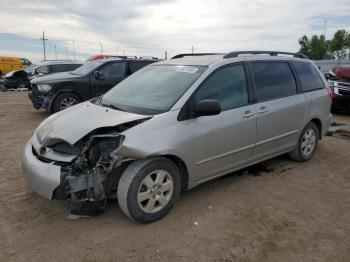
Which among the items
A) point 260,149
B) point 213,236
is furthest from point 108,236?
point 260,149

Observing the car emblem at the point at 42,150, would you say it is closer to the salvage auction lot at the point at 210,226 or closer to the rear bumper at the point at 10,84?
the salvage auction lot at the point at 210,226

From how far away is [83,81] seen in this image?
966 cm

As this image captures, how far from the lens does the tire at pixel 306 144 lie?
5543 millimetres

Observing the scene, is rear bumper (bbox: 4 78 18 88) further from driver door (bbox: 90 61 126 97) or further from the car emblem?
the car emblem

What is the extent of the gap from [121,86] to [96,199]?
190cm

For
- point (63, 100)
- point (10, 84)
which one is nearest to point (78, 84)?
point (63, 100)

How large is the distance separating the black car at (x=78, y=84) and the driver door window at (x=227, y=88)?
6.00m

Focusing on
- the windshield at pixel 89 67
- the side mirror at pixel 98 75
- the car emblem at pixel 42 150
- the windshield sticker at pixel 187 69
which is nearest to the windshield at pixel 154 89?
the windshield sticker at pixel 187 69

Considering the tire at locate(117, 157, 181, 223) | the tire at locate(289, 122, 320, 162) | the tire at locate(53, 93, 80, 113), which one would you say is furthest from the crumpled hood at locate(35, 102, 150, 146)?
the tire at locate(53, 93, 80, 113)

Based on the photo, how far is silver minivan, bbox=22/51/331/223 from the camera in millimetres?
3463

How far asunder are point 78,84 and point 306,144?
630 centimetres

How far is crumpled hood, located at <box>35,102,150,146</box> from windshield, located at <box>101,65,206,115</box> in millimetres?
194

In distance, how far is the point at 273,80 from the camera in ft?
16.4

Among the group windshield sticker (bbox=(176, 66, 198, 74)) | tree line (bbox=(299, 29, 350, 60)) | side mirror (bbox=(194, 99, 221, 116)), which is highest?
tree line (bbox=(299, 29, 350, 60))
